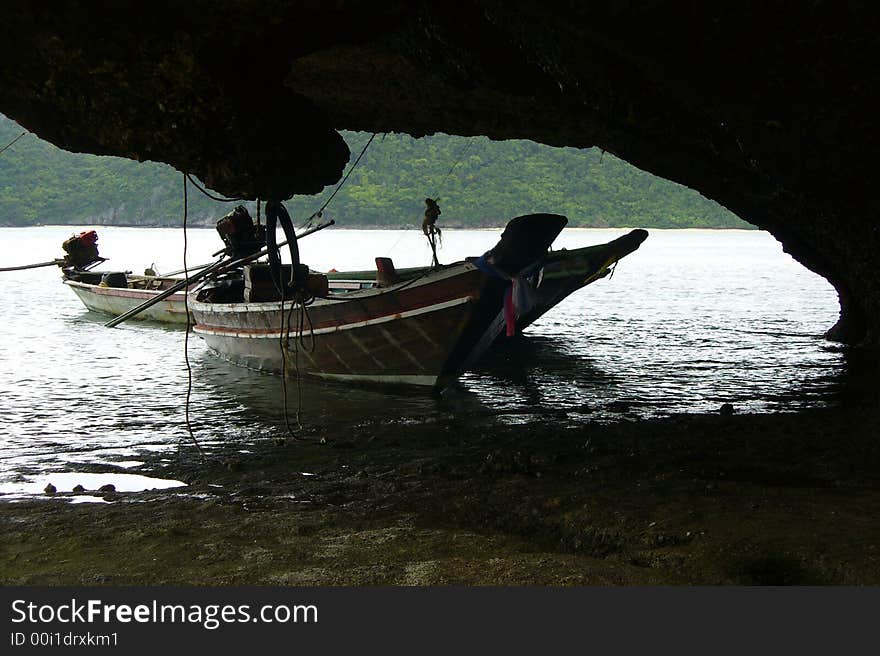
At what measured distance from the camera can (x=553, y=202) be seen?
231 ft

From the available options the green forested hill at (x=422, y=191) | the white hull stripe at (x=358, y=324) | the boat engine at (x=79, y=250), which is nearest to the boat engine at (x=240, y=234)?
the white hull stripe at (x=358, y=324)

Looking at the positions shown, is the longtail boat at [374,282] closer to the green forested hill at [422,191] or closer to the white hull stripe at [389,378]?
the white hull stripe at [389,378]

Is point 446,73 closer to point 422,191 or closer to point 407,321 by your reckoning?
point 407,321

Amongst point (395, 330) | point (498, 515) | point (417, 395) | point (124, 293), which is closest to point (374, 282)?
point (417, 395)

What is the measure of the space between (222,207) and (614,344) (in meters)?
70.6

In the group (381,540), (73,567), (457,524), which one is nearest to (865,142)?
(457,524)

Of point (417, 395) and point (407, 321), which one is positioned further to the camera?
point (417, 395)

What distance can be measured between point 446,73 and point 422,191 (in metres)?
63.1

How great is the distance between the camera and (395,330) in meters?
10.8

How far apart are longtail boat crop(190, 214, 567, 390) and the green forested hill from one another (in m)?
55.4

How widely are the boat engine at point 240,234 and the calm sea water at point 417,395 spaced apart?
6.45ft

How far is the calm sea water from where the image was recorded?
920 centimetres

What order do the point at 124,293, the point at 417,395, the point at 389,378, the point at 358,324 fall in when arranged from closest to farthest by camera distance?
the point at 358,324 → the point at 417,395 → the point at 389,378 → the point at 124,293

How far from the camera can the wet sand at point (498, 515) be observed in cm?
467
